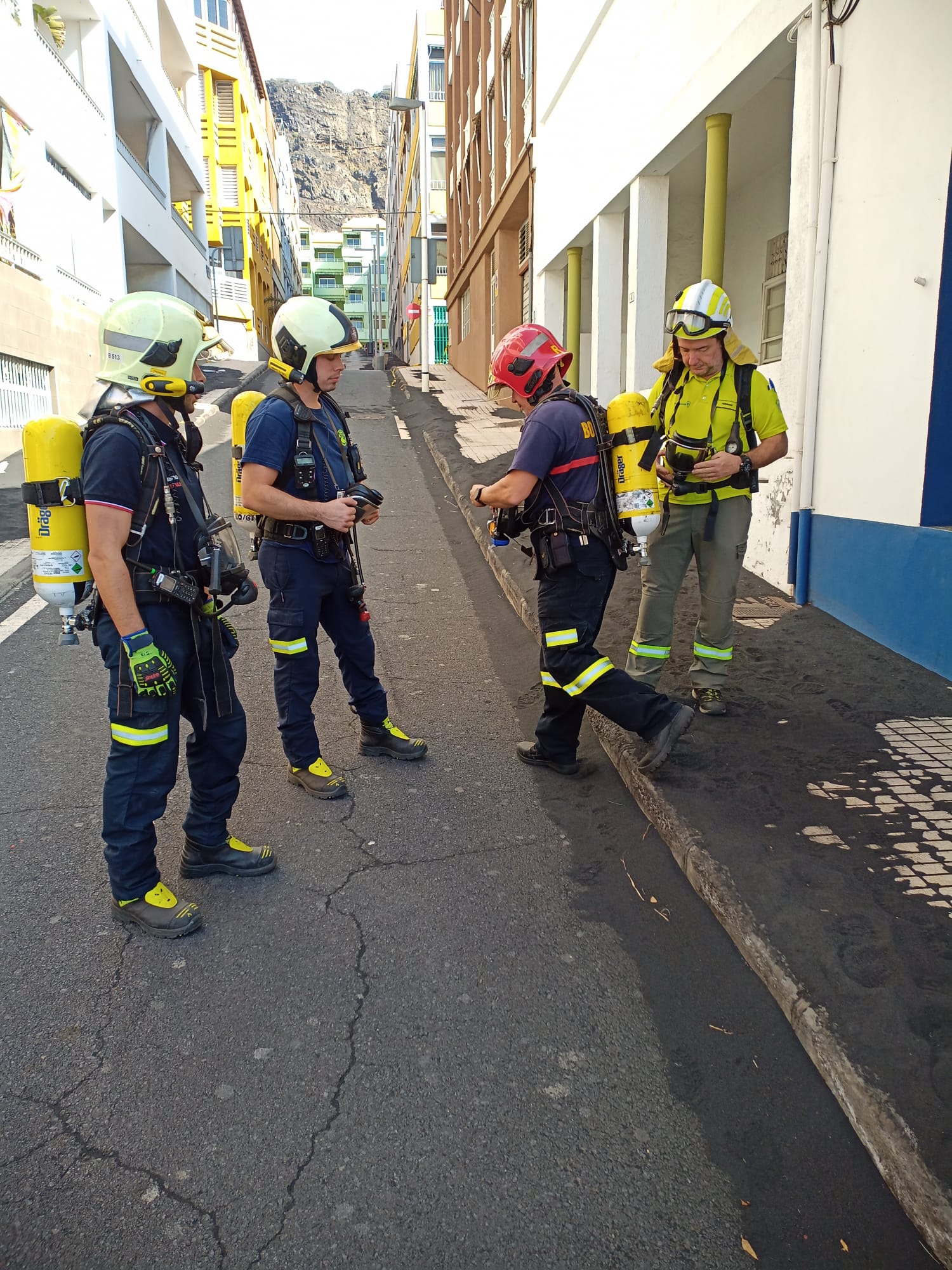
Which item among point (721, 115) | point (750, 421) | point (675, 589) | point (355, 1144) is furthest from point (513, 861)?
point (721, 115)

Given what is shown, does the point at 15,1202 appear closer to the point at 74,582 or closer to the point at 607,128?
the point at 74,582

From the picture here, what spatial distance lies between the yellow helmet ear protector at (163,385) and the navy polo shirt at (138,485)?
0.09 metres

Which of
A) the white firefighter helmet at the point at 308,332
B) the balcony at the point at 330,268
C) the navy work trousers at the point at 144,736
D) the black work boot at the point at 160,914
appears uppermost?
the balcony at the point at 330,268

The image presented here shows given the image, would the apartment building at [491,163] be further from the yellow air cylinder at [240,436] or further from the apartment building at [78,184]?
the yellow air cylinder at [240,436]

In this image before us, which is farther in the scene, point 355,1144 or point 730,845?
point 730,845

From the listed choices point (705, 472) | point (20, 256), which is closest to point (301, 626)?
point (705, 472)

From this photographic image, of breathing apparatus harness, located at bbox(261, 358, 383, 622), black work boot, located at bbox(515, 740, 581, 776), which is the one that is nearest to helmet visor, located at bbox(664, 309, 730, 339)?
breathing apparatus harness, located at bbox(261, 358, 383, 622)

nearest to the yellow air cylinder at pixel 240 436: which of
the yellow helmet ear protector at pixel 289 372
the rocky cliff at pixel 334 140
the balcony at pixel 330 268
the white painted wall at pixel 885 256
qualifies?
the yellow helmet ear protector at pixel 289 372

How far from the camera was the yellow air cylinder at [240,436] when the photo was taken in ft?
12.3

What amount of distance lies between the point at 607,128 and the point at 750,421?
853 centimetres

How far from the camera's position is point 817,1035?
7.39 feet

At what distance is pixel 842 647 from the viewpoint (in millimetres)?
5164

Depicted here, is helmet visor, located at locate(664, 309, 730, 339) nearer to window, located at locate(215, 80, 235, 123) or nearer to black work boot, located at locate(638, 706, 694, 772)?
black work boot, located at locate(638, 706, 694, 772)

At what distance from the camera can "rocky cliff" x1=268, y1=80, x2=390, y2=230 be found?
5733 inches
